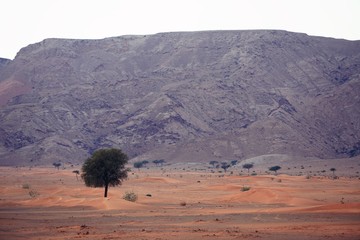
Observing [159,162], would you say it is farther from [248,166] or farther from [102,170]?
[102,170]

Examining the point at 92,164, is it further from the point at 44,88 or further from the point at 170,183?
the point at 44,88

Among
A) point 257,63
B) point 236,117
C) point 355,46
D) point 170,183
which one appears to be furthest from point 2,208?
point 355,46

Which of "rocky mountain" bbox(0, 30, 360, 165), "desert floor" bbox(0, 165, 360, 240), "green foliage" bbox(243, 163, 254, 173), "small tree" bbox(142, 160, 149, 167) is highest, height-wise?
"rocky mountain" bbox(0, 30, 360, 165)

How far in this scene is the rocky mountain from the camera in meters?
124

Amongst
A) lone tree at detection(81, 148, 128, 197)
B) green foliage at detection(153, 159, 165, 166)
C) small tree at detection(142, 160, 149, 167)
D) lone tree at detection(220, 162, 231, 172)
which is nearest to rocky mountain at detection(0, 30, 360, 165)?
green foliage at detection(153, 159, 165, 166)

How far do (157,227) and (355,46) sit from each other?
14791 cm

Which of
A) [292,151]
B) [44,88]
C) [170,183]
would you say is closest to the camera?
[170,183]

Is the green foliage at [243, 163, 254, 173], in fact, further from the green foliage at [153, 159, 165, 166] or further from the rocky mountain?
the green foliage at [153, 159, 165, 166]

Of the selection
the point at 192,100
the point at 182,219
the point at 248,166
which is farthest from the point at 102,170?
the point at 192,100

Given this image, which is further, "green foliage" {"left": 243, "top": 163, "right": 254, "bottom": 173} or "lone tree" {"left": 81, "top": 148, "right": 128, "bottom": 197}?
"green foliage" {"left": 243, "top": 163, "right": 254, "bottom": 173}

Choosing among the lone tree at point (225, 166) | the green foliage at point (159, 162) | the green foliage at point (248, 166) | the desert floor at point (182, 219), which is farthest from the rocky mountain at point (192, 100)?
the desert floor at point (182, 219)

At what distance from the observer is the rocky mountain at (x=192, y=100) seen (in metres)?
124

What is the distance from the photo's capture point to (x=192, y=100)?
453 ft

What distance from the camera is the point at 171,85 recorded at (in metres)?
145
